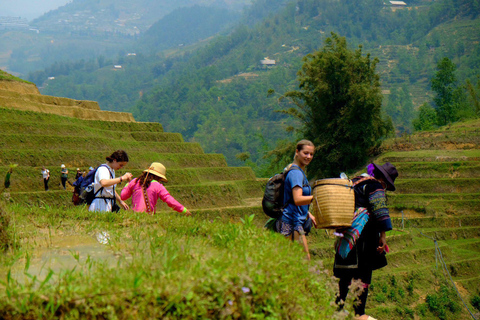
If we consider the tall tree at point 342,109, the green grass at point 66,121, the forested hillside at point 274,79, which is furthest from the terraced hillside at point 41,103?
the forested hillside at point 274,79

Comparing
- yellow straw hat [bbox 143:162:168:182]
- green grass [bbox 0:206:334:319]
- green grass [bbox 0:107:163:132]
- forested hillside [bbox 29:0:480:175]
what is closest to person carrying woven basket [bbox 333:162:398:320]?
green grass [bbox 0:206:334:319]

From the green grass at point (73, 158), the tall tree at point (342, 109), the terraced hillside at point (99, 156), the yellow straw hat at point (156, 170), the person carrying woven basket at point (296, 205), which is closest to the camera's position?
the person carrying woven basket at point (296, 205)

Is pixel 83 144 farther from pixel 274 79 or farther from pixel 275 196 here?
pixel 274 79

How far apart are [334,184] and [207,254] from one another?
71.8 inches

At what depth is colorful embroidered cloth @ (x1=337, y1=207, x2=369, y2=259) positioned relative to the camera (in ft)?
18.7

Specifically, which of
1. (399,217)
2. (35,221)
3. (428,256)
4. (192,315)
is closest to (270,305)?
(192,315)

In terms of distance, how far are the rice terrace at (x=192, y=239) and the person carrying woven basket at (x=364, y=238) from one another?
0.59 metres

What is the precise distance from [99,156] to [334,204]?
14.7 m

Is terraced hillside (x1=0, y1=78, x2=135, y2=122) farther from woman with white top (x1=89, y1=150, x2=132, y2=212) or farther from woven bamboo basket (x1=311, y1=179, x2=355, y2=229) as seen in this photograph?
woven bamboo basket (x1=311, y1=179, x2=355, y2=229)

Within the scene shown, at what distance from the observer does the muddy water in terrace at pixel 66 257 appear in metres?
3.74

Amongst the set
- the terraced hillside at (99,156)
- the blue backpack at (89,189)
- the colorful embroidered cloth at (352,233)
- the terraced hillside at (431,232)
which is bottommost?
the terraced hillside at (431,232)

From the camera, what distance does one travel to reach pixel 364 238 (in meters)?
5.92

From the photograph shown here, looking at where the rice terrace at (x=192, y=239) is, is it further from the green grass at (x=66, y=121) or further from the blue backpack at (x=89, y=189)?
the blue backpack at (x=89, y=189)

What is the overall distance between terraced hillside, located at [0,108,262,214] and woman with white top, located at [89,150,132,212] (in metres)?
7.90
